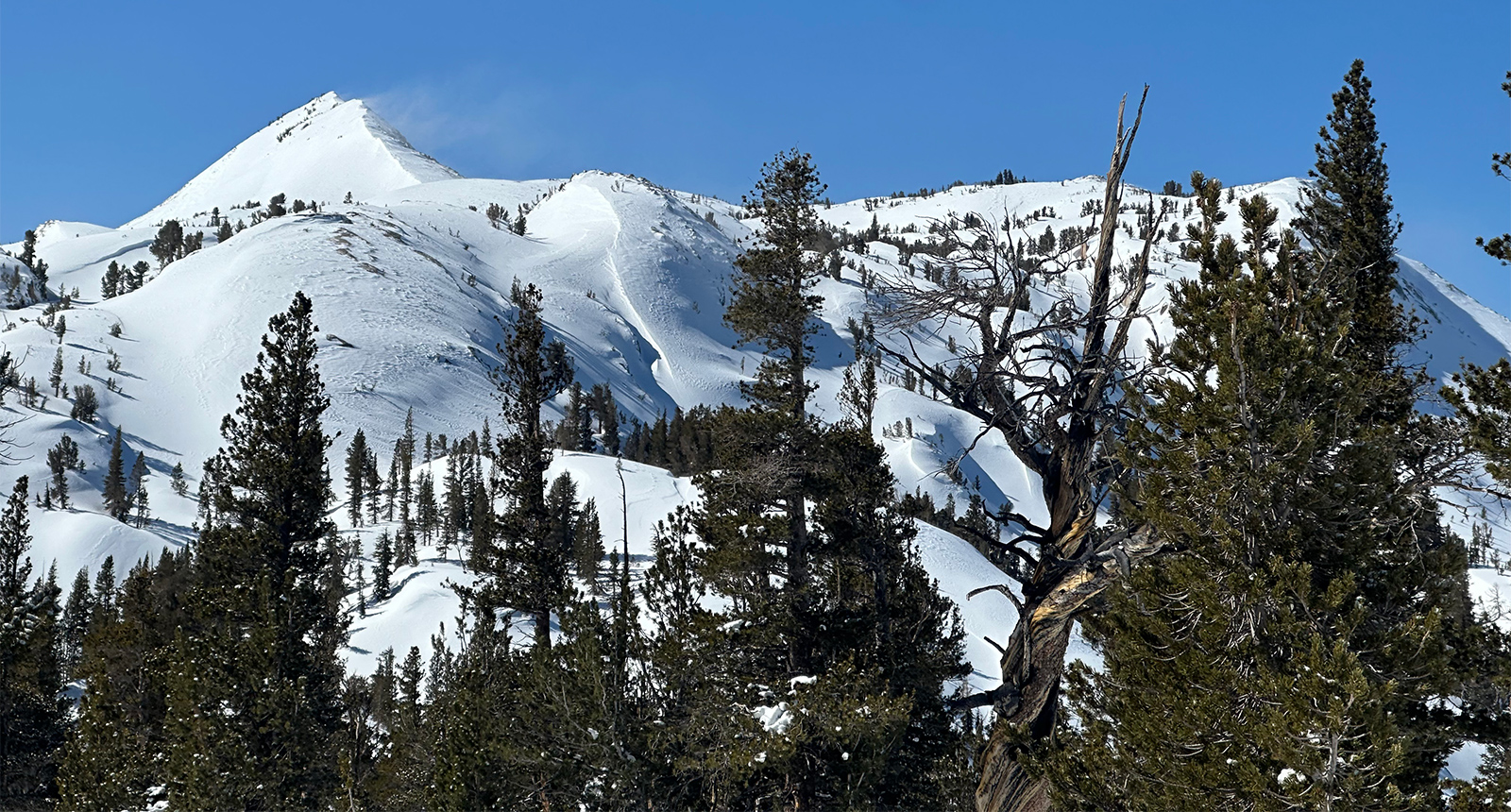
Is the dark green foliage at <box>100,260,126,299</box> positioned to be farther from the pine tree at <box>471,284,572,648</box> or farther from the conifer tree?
the conifer tree

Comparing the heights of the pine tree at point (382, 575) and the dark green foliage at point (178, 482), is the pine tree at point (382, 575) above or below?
below

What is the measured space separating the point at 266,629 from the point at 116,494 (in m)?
93.8

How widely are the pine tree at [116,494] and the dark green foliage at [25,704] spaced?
72.9 m

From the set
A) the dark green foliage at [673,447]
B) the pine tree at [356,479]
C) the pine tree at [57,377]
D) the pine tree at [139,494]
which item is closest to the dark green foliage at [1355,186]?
the dark green foliage at [673,447]

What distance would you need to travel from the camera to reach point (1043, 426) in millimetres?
8008

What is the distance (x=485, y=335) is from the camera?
156875 millimetres

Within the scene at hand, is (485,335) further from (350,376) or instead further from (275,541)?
(275,541)

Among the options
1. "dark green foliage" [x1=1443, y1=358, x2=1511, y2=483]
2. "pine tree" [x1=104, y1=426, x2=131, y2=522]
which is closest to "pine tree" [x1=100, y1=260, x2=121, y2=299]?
"pine tree" [x1=104, y1=426, x2=131, y2=522]

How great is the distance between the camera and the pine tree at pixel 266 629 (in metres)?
17.5

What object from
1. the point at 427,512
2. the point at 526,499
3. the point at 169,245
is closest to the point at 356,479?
the point at 427,512

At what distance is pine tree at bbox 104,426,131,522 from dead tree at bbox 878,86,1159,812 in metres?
106

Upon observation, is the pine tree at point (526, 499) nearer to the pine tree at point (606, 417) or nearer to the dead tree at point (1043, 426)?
the dead tree at point (1043, 426)

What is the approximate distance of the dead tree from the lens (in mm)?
7727

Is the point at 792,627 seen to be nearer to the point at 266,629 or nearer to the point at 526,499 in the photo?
the point at 266,629
